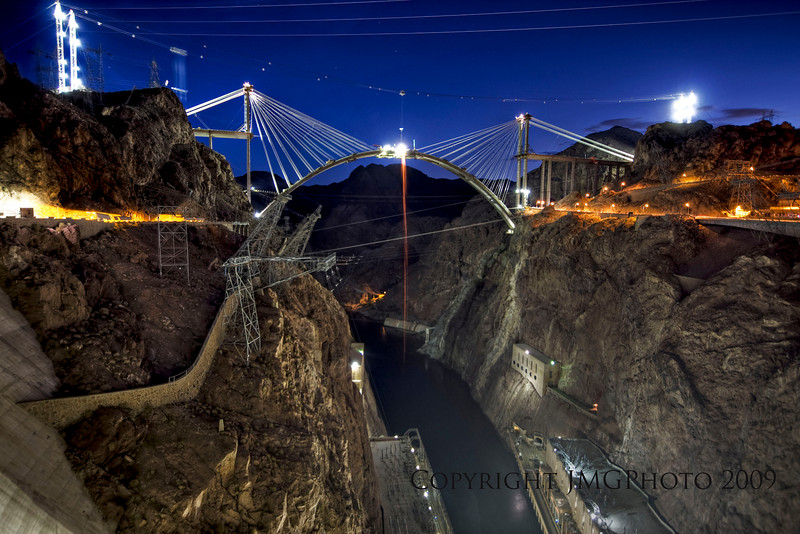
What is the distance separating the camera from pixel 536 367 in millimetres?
31328

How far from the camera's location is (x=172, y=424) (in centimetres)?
1056

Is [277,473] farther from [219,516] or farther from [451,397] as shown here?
[451,397]

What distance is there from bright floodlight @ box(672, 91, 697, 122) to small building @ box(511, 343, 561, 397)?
25.9 meters

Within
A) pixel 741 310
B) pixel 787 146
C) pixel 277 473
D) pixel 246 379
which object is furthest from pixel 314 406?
pixel 787 146

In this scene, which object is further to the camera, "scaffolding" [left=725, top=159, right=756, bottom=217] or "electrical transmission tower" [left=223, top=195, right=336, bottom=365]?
"scaffolding" [left=725, top=159, right=756, bottom=217]

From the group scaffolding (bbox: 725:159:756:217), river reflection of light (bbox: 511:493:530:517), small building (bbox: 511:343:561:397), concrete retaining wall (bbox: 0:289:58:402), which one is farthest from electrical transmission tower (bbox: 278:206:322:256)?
scaffolding (bbox: 725:159:756:217)

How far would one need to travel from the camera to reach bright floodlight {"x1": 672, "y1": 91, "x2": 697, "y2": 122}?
38.7 m

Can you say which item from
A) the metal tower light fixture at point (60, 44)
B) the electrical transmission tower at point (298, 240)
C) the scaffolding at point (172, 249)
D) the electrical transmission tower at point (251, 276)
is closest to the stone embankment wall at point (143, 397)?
the electrical transmission tower at point (251, 276)

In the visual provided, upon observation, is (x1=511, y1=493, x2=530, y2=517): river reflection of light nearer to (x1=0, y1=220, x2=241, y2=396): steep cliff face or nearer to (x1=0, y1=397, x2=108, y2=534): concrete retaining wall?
(x1=0, y1=220, x2=241, y2=396): steep cliff face

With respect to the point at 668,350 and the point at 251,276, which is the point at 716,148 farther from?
the point at 251,276

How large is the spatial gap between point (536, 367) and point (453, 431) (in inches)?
323

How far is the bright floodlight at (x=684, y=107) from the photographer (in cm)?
3874

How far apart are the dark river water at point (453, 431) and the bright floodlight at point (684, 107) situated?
105 ft

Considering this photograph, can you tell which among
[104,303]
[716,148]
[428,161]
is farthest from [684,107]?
[104,303]
